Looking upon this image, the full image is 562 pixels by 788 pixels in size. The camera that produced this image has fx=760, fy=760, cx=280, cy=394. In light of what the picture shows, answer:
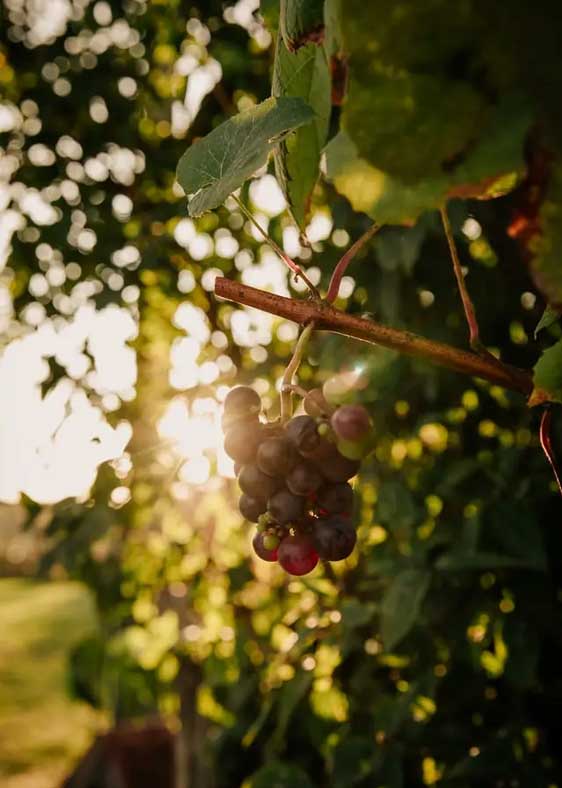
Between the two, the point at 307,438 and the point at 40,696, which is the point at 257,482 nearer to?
the point at 307,438

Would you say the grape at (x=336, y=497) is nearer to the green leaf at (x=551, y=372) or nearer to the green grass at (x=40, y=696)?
the green leaf at (x=551, y=372)

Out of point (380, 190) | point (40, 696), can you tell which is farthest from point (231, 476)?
point (40, 696)

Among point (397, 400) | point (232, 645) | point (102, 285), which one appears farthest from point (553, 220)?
point (232, 645)

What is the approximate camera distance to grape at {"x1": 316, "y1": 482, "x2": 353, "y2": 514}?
701 millimetres

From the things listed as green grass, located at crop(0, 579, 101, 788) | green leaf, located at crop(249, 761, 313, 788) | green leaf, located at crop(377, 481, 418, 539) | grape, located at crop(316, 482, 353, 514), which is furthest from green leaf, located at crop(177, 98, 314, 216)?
green grass, located at crop(0, 579, 101, 788)

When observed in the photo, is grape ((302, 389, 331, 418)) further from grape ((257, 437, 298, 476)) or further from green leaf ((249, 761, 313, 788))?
green leaf ((249, 761, 313, 788))

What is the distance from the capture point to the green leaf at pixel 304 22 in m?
0.63

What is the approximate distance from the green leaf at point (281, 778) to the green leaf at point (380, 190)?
140 centimetres

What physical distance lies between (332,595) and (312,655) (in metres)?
0.15

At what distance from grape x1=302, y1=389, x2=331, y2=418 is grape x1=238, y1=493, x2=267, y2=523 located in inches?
4.3

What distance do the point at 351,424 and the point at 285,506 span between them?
0.45 ft

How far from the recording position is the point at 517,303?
1.62m

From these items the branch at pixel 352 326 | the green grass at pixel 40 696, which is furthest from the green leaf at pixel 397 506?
the green grass at pixel 40 696

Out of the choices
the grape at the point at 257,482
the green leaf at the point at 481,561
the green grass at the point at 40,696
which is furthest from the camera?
the green grass at the point at 40,696
